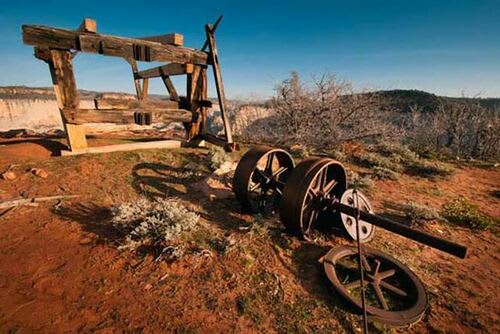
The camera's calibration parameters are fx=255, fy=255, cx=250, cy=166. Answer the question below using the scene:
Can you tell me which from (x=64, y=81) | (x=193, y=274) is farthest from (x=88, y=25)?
(x=193, y=274)

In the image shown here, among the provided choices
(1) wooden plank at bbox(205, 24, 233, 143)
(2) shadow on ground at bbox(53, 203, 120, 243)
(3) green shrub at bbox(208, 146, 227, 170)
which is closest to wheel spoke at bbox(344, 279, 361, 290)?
(2) shadow on ground at bbox(53, 203, 120, 243)

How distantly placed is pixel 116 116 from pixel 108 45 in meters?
1.63

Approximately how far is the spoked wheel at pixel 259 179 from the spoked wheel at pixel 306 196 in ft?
2.50

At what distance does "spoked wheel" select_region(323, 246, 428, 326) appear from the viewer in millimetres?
2873

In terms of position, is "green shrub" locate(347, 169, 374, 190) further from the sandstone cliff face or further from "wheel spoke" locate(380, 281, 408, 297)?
the sandstone cliff face

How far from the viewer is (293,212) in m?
3.76

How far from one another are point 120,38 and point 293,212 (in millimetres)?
5789

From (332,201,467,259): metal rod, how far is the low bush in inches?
92.2

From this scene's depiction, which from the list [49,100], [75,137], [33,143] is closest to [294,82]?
[75,137]

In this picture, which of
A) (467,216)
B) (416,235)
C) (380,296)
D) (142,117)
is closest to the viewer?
(416,235)

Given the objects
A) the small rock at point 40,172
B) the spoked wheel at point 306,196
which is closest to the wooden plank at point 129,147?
the small rock at point 40,172

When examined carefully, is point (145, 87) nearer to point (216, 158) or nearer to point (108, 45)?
point (108, 45)

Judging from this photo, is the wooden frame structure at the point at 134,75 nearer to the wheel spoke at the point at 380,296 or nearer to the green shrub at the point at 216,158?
the green shrub at the point at 216,158

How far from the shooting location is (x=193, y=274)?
3.23 m
